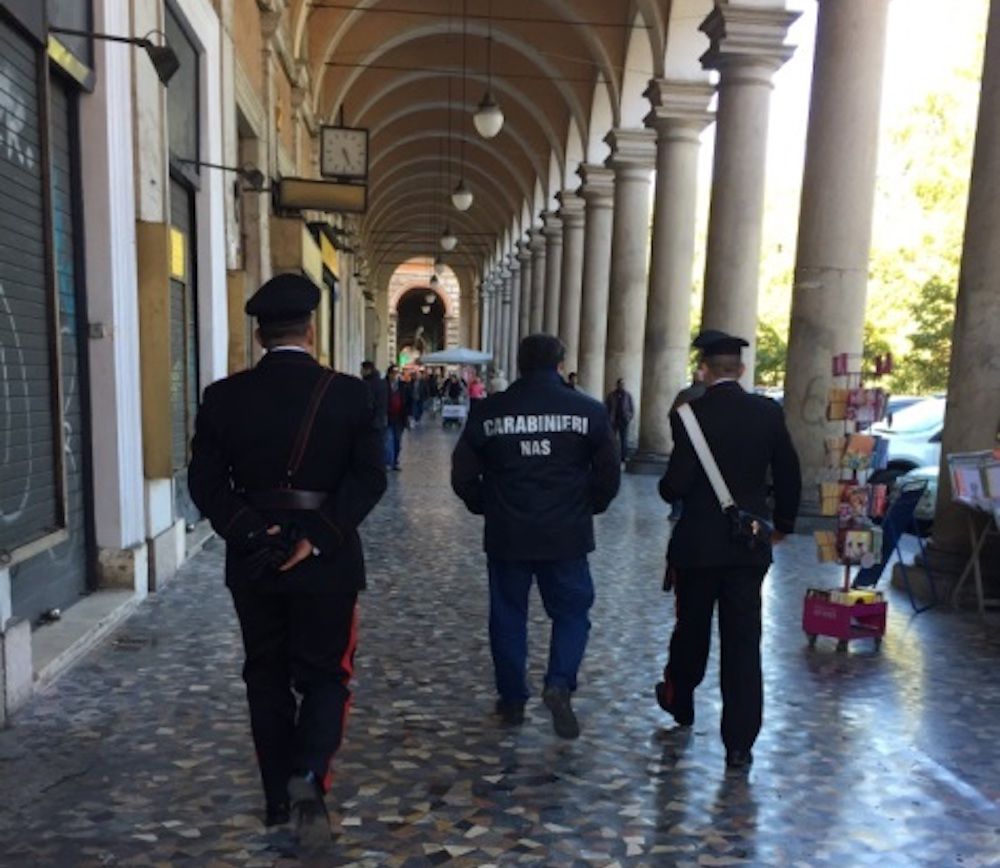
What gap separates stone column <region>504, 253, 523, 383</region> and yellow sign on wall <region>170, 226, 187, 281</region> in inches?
1108

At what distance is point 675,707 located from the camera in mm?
4195

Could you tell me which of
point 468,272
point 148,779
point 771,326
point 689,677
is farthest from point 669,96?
point 468,272

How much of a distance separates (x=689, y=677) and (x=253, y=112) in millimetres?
9180

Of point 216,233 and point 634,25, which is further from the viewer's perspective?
point 634,25

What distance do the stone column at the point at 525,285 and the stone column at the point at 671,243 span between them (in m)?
17.8

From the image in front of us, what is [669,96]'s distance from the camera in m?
14.2

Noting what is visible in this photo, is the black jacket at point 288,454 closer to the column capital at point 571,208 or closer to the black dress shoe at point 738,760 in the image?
the black dress shoe at point 738,760

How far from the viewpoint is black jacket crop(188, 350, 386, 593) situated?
296cm

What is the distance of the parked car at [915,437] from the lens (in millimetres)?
12812

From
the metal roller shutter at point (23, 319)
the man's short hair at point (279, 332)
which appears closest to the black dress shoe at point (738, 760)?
the man's short hair at point (279, 332)

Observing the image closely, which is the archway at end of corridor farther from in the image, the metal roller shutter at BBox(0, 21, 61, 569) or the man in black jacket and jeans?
the man in black jacket and jeans

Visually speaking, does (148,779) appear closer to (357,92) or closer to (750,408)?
(750,408)

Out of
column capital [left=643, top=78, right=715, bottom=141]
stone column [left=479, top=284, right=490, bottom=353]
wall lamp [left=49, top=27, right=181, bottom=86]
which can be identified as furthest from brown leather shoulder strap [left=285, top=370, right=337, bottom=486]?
stone column [left=479, top=284, right=490, bottom=353]

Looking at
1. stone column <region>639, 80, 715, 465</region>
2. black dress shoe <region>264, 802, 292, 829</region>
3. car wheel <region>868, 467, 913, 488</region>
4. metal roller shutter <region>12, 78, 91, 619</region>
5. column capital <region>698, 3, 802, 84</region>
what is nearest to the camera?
black dress shoe <region>264, 802, 292, 829</region>
